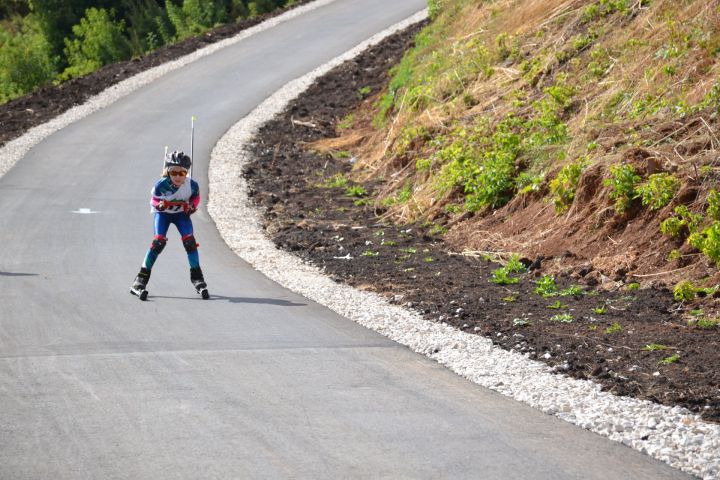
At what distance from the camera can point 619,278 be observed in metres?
11.3

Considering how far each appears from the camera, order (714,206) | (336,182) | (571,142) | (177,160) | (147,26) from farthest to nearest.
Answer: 1. (147,26)
2. (336,182)
3. (571,142)
4. (177,160)
5. (714,206)

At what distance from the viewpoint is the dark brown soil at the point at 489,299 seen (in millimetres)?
8086

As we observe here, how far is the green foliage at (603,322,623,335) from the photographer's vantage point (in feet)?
30.5

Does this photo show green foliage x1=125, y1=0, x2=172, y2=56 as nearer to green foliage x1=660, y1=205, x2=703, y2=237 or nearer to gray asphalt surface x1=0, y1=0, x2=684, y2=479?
gray asphalt surface x1=0, y1=0, x2=684, y2=479

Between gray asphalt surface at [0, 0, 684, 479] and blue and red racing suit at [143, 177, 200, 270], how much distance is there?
0.52 meters

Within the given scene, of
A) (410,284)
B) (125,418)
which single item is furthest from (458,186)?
(125,418)

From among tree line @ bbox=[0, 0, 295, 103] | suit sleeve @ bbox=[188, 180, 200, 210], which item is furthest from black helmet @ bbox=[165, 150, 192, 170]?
tree line @ bbox=[0, 0, 295, 103]

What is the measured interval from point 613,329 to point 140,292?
543 centimetres

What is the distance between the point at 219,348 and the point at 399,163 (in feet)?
35.5

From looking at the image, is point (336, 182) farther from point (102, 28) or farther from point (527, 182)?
point (102, 28)

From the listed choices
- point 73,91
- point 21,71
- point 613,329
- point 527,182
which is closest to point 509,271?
point 527,182

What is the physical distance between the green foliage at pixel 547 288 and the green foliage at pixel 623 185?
1603 millimetres

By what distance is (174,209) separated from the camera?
11.4 m

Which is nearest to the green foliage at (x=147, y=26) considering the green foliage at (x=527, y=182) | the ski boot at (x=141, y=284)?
the green foliage at (x=527, y=182)
